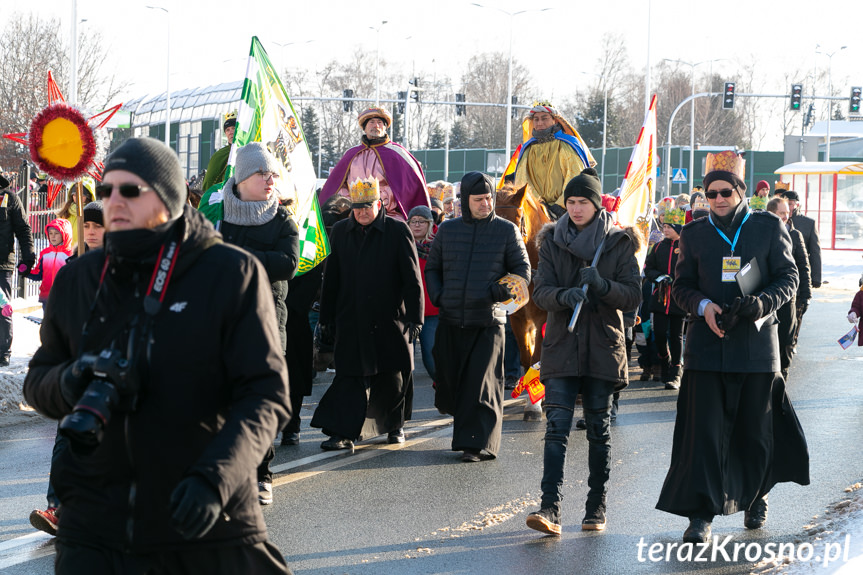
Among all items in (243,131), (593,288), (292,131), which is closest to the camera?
(593,288)

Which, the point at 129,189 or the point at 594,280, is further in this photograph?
the point at 594,280

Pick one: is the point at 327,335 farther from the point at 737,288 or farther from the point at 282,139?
the point at 737,288

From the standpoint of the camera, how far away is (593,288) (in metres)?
6.37

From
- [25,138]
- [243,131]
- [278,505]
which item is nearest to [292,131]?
[243,131]

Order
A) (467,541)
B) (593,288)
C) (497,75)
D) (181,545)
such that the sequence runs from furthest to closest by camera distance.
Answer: (497,75), (593,288), (467,541), (181,545)

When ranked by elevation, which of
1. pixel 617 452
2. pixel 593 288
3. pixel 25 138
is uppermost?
pixel 25 138

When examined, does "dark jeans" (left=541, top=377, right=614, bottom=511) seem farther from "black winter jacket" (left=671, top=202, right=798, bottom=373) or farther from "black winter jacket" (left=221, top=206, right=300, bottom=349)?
"black winter jacket" (left=221, top=206, right=300, bottom=349)

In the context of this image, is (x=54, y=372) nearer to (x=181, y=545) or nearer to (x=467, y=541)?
(x=181, y=545)

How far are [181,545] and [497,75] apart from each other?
92.8 m

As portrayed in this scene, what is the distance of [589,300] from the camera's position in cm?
643

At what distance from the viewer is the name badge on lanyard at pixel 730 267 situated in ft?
19.9

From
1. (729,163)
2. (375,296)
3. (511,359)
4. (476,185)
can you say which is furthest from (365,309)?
(511,359)

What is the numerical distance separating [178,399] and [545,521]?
3.31 meters

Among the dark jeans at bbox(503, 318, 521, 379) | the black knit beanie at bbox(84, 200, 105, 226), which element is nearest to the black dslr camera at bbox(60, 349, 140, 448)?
the black knit beanie at bbox(84, 200, 105, 226)
